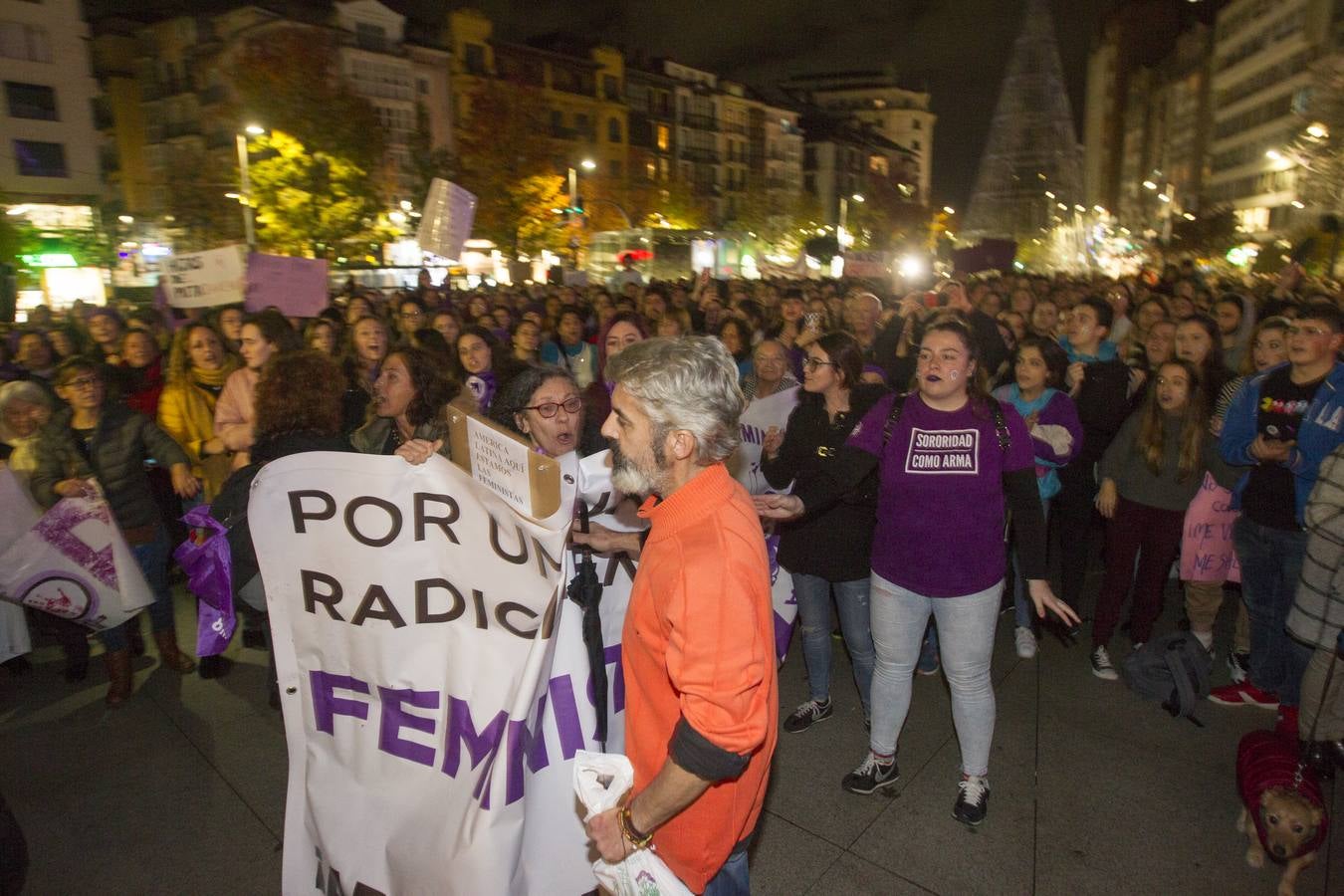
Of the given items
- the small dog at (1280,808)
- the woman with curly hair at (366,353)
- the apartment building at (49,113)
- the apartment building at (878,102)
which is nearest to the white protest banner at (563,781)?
the small dog at (1280,808)

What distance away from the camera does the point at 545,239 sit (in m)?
40.2

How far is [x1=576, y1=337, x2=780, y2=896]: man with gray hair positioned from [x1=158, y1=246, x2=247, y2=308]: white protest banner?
6414mm

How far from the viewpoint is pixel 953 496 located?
3295 millimetres

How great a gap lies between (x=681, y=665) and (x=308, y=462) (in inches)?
59.9

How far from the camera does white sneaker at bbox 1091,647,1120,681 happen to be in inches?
189

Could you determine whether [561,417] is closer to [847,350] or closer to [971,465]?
[847,350]

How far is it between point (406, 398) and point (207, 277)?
4.39 meters

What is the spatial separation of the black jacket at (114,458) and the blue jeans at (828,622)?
367cm

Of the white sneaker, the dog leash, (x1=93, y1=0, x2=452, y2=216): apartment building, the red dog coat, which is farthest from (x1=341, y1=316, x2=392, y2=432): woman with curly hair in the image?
(x1=93, y1=0, x2=452, y2=216): apartment building

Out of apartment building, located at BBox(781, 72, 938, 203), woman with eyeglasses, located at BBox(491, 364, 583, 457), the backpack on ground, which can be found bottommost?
the backpack on ground

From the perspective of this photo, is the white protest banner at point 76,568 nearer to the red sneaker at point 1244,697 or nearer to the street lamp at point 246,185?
the red sneaker at point 1244,697

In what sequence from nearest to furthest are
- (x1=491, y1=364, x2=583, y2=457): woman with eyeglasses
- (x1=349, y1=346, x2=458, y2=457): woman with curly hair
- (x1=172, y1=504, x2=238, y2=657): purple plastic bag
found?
(x1=491, y1=364, x2=583, y2=457): woman with eyeglasses, (x1=172, y1=504, x2=238, y2=657): purple plastic bag, (x1=349, y1=346, x2=458, y2=457): woman with curly hair

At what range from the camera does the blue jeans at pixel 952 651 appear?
11.0 feet

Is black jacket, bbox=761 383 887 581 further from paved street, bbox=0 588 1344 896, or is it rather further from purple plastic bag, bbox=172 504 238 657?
purple plastic bag, bbox=172 504 238 657
